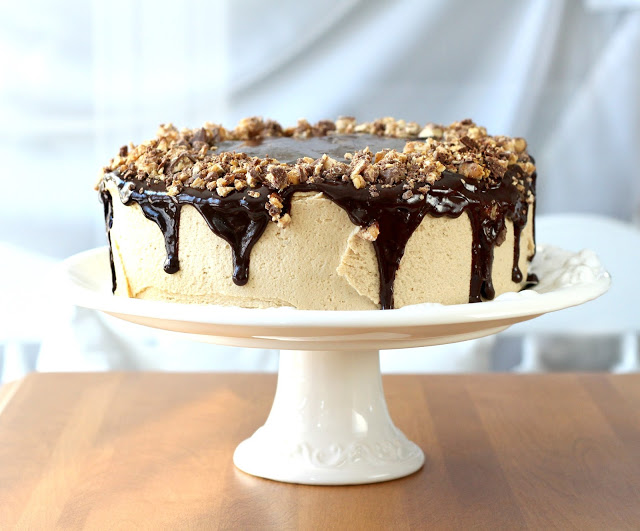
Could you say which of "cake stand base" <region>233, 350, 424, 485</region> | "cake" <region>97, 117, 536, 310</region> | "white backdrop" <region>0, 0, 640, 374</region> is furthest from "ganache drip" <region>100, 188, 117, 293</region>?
"white backdrop" <region>0, 0, 640, 374</region>

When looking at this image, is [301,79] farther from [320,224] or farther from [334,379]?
[320,224]

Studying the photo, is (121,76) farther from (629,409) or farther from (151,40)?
(629,409)

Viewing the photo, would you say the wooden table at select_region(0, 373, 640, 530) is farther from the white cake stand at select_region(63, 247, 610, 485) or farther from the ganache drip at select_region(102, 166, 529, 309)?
the ganache drip at select_region(102, 166, 529, 309)

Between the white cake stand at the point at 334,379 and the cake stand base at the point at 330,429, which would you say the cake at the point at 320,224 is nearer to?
the white cake stand at the point at 334,379

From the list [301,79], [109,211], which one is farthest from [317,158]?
[301,79]

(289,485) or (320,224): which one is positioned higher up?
(320,224)

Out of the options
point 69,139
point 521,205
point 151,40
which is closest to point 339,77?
point 151,40

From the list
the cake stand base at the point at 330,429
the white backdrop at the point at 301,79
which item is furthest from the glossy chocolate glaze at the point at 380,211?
the white backdrop at the point at 301,79
